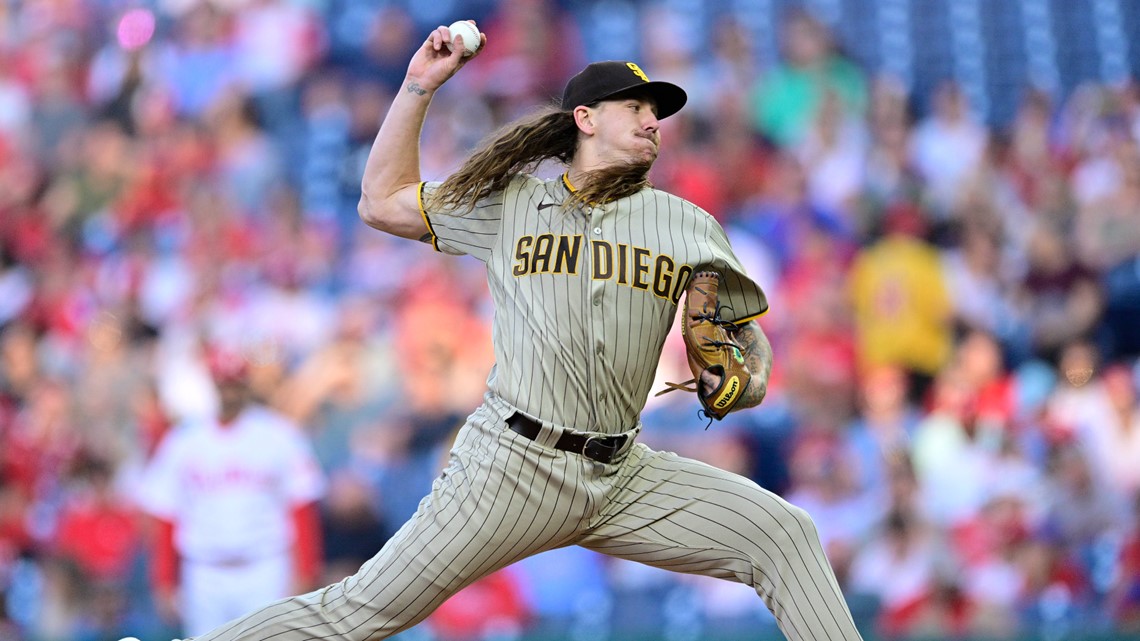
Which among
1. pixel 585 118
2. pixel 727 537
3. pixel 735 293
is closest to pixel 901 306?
pixel 735 293

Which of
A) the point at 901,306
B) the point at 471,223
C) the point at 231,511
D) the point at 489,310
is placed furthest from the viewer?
the point at 489,310

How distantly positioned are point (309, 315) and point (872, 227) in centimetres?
358

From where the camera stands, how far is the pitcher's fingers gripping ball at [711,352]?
326 cm

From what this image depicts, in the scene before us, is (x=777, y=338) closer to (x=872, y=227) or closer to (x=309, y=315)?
(x=872, y=227)

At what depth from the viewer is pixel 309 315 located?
8.04 meters

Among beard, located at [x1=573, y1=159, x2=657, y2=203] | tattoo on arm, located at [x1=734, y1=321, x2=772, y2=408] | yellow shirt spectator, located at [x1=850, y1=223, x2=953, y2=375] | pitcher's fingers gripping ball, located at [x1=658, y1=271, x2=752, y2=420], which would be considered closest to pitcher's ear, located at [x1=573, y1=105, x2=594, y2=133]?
beard, located at [x1=573, y1=159, x2=657, y2=203]

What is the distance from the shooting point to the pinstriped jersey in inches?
127

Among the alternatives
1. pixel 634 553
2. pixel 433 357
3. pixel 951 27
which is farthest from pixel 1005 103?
pixel 634 553

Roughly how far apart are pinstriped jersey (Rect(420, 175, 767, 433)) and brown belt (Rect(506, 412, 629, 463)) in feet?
0.08

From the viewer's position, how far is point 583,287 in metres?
3.24

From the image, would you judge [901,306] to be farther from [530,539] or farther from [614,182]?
[530,539]

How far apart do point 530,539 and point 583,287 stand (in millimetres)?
644

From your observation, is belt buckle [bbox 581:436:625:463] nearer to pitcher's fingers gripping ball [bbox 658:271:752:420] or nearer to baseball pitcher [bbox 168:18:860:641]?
baseball pitcher [bbox 168:18:860:641]

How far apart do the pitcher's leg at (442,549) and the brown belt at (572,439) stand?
0.10 feet
